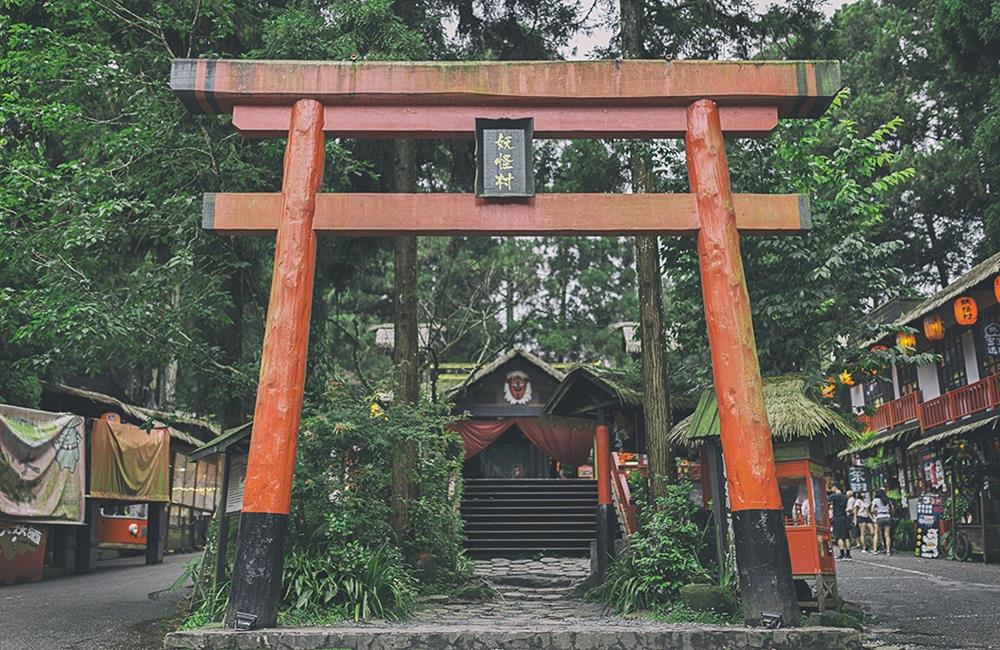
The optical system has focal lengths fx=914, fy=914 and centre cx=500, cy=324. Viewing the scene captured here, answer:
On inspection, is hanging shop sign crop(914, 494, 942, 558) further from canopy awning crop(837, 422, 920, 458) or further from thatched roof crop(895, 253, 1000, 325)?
thatched roof crop(895, 253, 1000, 325)

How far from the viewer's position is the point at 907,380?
27.9 meters

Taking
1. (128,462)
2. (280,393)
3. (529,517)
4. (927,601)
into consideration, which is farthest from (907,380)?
(280,393)

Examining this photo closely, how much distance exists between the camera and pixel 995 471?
19.1 metres

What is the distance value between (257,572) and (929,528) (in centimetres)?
1787

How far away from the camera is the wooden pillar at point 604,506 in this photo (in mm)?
13016

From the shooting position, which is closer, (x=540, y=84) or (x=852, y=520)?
(x=540, y=84)

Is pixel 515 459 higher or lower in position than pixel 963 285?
lower

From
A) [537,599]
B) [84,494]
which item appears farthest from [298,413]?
[84,494]

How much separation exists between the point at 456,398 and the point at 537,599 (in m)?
10.4

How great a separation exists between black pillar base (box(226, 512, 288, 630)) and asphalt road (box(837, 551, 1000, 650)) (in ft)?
18.5

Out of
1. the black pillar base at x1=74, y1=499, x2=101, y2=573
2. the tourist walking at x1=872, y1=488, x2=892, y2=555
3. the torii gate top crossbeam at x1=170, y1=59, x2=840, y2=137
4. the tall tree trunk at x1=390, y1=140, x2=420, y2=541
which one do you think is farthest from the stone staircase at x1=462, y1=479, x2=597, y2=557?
the torii gate top crossbeam at x1=170, y1=59, x2=840, y2=137

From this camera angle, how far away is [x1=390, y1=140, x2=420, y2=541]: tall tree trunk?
40.4ft

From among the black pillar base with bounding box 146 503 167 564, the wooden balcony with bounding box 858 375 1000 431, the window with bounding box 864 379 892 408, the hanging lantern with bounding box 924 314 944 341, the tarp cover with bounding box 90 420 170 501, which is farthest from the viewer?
the window with bounding box 864 379 892 408

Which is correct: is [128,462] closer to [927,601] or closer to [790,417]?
[790,417]
